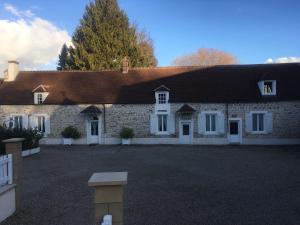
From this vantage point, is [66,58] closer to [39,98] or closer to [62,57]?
[62,57]

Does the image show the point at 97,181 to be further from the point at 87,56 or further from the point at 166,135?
the point at 87,56

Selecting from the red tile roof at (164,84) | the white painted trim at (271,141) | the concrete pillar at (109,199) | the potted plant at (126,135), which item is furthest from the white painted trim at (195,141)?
the concrete pillar at (109,199)

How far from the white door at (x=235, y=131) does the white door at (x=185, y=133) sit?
281 centimetres

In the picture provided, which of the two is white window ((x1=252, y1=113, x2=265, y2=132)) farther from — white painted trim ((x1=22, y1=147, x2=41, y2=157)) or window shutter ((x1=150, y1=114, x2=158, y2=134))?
white painted trim ((x1=22, y1=147, x2=41, y2=157))

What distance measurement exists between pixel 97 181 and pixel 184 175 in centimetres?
862

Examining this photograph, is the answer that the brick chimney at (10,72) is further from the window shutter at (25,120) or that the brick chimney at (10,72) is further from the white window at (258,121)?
the white window at (258,121)

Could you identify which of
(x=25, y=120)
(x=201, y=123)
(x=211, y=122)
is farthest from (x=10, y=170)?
(x=25, y=120)

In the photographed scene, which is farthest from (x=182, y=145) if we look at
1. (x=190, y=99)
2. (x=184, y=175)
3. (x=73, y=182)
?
(x=73, y=182)

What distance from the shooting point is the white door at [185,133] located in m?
25.4

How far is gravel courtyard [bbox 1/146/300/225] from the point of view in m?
7.20

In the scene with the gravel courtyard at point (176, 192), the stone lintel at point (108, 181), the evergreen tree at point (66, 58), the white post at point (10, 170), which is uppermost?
the evergreen tree at point (66, 58)

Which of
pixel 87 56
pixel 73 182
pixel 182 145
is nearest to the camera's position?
pixel 73 182

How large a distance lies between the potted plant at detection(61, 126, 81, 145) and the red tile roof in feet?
6.95

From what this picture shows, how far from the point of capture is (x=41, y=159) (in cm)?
1733
